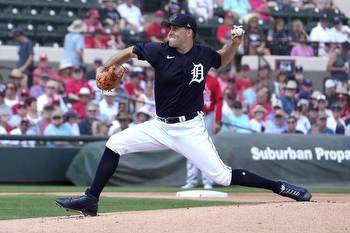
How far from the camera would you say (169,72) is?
853cm

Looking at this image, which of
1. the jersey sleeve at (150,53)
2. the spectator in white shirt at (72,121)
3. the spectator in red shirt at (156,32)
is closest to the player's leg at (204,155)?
the jersey sleeve at (150,53)

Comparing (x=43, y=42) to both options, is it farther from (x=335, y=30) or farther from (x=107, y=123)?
(x=335, y=30)

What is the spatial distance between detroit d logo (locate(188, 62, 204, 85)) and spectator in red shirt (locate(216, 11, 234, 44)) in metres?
12.1

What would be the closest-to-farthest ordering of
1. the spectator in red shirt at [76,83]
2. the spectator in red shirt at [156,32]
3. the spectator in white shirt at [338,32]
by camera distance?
the spectator in red shirt at [76,83] < the spectator in red shirt at [156,32] < the spectator in white shirt at [338,32]

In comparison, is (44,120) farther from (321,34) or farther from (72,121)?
(321,34)

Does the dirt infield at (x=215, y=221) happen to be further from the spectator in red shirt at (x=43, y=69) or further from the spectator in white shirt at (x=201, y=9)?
the spectator in white shirt at (x=201, y=9)

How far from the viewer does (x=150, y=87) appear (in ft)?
61.0

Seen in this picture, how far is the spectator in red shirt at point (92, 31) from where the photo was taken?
790 inches

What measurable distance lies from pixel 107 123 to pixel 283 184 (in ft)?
26.5

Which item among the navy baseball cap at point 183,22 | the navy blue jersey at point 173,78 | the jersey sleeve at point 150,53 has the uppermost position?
the navy baseball cap at point 183,22

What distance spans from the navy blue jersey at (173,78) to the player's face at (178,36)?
0.07 m

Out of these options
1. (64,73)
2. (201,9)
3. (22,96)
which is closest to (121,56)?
(22,96)

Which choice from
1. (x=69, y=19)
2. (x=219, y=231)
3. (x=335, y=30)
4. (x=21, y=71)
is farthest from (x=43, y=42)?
(x=219, y=231)

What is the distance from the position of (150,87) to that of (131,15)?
354cm
